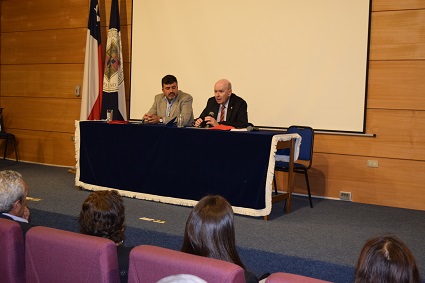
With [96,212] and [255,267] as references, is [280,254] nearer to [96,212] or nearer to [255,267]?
[255,267]

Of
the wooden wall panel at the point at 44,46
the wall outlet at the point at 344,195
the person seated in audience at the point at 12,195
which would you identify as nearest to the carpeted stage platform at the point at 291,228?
the wall outlet at the point at 344,195

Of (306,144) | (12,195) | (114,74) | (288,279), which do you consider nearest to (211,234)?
(288,279)

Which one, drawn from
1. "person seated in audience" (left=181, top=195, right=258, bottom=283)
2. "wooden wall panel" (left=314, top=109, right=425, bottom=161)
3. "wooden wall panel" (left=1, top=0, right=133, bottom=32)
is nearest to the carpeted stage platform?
"wooden wall panel" (left=314, top=109, right=425, bottom=161)

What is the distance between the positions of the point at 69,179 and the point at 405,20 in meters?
4.49

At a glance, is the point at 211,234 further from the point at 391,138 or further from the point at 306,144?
the point at 391,138

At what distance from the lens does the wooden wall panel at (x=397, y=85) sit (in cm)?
544

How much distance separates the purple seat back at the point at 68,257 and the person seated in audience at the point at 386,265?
0.88 m

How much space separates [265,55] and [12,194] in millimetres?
4134

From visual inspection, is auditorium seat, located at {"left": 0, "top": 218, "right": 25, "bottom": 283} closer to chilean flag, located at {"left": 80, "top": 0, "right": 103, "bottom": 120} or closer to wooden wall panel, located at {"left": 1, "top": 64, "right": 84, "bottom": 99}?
chilean flag, located at {"left": 80, "top": 0, "right": 103, "bottom": 120}

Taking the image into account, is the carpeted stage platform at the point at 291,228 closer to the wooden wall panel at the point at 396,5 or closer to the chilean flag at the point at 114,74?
the chilean flag at the point at 114,74

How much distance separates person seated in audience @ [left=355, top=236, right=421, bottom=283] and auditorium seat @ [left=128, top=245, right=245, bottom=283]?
0.37m

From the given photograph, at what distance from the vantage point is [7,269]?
2.18 metres

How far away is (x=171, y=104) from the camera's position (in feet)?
19.3

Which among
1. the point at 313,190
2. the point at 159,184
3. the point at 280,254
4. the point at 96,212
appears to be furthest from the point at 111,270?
the point at 313,190
